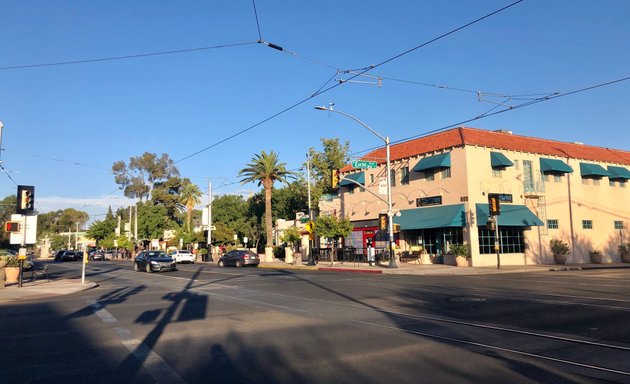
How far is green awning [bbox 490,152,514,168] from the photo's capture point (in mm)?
33125

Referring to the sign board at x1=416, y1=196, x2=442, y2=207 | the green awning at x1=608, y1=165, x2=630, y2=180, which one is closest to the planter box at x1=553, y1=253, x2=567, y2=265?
the green awning at x1=608, y1=165, x2=630, y2=180

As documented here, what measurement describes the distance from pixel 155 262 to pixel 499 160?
2508 centimetres

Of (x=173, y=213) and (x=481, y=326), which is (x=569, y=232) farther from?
(x=173, y=213)

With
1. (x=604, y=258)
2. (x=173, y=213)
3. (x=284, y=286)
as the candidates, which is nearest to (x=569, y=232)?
(x=604, y=258)

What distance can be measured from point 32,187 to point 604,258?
1664 inches

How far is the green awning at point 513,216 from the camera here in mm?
32125

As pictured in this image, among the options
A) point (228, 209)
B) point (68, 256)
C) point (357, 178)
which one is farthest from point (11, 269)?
point (68, 256)

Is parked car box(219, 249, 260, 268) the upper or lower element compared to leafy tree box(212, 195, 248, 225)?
lower

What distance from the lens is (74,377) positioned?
6402mm

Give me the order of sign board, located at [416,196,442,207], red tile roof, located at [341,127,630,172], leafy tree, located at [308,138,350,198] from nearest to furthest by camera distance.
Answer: red tile roof, located at [341,127,630,172], sign board, located at [416,196,442,207], leafy tree, located at [308,138,350,198]

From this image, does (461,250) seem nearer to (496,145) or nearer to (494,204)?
(494,204)

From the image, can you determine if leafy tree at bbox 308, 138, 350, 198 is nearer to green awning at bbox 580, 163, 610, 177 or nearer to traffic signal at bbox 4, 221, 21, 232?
green awning at bbox 580, 163, 610, 177

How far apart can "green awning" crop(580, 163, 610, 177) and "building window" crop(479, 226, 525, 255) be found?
29.2 ft

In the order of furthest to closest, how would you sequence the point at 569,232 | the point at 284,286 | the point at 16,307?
the point at 569,232
the point at 284,286
the point at 16,307
